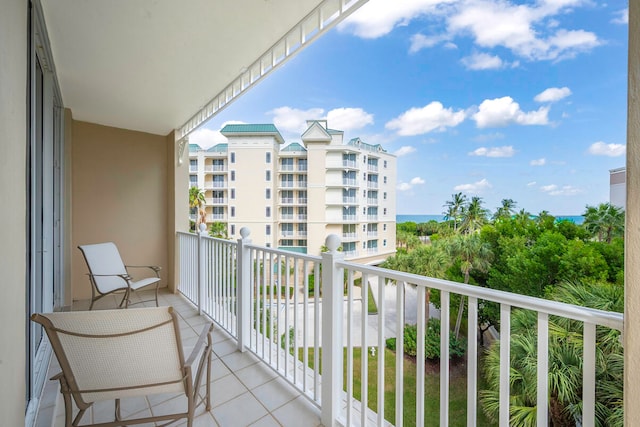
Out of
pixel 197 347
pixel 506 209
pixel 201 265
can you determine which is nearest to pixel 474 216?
pixel 506 209

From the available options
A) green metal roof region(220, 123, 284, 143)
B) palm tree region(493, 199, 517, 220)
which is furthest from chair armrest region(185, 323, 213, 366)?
green metal roof region(220, 123, 284, 143)

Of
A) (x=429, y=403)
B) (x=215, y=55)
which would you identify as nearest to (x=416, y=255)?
(x=429, y=403)

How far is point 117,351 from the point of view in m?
1.29

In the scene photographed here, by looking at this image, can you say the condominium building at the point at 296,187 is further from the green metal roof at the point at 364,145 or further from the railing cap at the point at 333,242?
the railing cap at the point at 333,242

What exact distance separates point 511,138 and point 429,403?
22.9 m

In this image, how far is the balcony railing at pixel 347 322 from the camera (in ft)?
3.10

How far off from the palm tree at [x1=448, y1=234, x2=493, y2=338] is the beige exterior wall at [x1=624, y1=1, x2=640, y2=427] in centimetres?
1702

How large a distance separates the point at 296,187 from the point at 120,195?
25290 mm

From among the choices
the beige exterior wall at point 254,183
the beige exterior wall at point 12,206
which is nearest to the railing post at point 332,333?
the beige exterior wall at point 12,206

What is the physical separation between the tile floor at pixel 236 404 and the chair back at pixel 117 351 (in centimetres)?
25

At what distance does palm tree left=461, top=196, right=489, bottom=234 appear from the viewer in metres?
21.1

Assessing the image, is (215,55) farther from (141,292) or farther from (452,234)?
(452,234)

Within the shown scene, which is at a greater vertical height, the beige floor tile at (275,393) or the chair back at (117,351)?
the chair back at (117,351)

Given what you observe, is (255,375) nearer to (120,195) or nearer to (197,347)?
(197,347)
